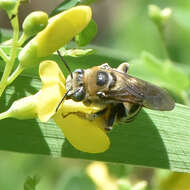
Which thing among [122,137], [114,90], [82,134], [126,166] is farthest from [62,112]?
[126,166]

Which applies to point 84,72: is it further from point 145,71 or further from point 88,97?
point 145,71

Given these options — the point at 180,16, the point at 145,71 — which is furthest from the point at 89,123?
the point at 180,16

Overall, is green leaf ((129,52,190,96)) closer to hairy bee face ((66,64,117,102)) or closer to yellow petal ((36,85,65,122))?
hairy bee face ((66,64,117,102))

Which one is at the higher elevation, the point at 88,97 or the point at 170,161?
the point at 88,97

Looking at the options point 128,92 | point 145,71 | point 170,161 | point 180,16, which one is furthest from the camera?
point 180,16

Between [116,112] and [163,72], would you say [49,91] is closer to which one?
[116,112]

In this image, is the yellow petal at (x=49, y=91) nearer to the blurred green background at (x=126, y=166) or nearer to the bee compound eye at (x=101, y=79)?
the bee compound eye at (x=101, y=79)
